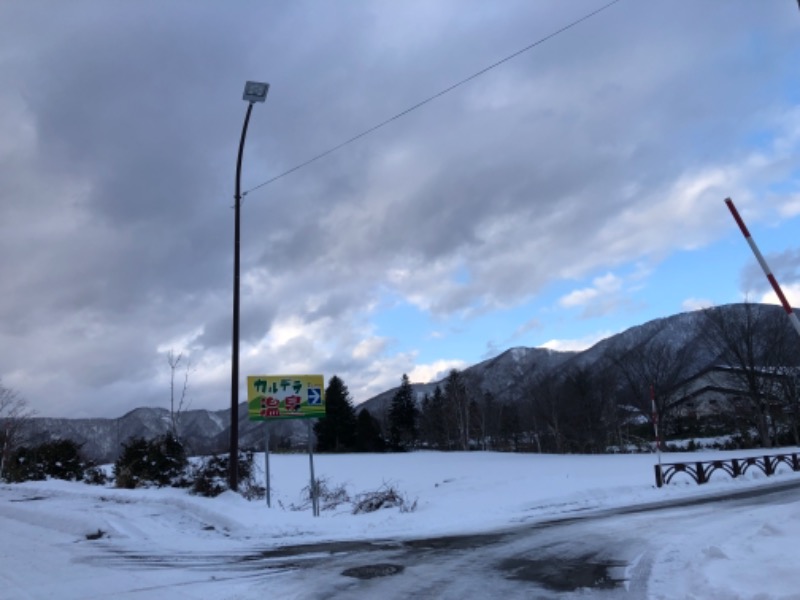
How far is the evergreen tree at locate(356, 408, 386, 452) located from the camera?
266ft

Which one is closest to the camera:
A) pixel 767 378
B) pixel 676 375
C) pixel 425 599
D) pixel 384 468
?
pixel 425 599

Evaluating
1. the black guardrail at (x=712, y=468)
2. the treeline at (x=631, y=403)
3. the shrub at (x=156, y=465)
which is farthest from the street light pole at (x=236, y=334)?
the treeline at (x=631, y=403)

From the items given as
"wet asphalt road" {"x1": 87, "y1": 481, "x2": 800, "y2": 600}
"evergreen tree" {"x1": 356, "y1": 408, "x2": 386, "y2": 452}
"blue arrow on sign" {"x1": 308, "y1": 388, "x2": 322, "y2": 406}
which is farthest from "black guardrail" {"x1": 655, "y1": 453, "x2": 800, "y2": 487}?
"evergreen tree" {"x1": 356, "y1": 408, "x2": 386, "y2": 452}

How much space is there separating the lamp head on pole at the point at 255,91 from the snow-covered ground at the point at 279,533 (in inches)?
418

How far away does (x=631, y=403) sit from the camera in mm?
61250

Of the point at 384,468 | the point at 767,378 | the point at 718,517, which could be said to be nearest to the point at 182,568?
the point at 718,517

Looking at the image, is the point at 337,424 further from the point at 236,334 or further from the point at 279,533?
the point at 279,533

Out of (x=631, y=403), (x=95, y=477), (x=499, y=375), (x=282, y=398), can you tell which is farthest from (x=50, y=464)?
(x=499, y=375)

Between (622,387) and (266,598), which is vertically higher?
(622,387)

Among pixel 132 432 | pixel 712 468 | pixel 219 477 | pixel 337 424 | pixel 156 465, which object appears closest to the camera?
pixel 219 477

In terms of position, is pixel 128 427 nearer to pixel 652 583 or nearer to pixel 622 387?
pixel 622 387

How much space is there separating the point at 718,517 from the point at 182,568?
9.75 m

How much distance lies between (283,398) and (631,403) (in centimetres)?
5336

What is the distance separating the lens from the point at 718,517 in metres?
11.2
